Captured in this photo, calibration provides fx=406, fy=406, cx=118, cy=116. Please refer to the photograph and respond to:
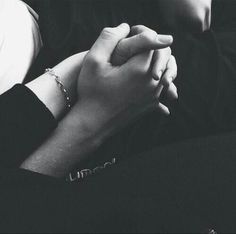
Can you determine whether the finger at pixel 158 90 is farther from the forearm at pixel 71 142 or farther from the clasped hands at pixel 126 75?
the forearm at pixel 71 142

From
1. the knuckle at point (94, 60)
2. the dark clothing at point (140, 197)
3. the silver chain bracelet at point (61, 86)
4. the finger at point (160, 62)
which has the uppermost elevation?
the knuckle at point (94, 60)

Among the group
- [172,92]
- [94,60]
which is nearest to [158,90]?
[172,92]

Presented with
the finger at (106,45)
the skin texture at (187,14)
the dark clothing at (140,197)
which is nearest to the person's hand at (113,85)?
the finger at (106,45)

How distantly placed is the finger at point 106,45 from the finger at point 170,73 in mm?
115

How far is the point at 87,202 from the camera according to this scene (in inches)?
23.9

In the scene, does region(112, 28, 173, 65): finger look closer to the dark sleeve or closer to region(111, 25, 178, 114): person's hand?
region(111, 25, 178, 114): person's hand

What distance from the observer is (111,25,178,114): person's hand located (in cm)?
74

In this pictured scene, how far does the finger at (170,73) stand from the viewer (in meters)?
0.75

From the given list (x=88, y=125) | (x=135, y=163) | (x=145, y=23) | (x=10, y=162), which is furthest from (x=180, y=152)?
(x=145, y=23)

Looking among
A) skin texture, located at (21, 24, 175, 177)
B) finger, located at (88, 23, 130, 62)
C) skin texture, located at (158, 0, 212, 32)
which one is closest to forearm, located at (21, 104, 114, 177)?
skin texture, located at (21, 24, 175, 177)

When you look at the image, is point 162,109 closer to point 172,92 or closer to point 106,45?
point 172,92

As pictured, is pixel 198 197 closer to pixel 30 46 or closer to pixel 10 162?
pixel 10 162

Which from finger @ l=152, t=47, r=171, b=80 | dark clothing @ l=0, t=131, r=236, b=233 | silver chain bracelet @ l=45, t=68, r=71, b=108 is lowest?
dark clothing @ l=0, t=131, r=236, b=233

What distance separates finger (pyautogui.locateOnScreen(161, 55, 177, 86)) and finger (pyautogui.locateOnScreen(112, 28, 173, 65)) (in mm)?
53
